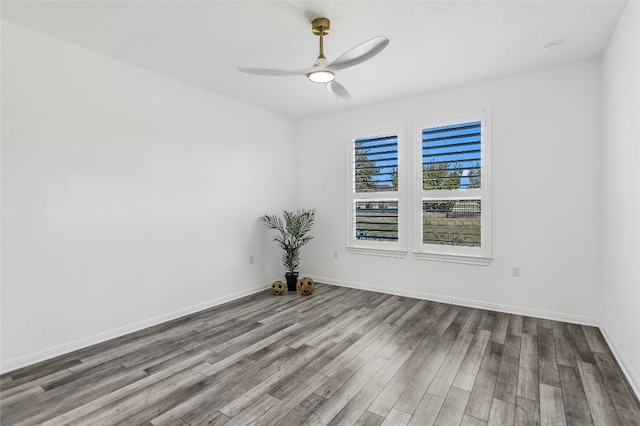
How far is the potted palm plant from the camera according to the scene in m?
5.03

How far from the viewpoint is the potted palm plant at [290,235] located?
16.5 feet

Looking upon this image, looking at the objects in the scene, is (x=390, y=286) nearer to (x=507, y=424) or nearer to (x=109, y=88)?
(x=507, y=424)

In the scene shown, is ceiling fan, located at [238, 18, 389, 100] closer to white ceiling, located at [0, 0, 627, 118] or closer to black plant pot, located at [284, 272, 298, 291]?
white ceiling, located at [0, 0, 627, 118]

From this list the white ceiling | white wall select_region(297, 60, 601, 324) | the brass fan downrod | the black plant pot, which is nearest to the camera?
the white ceiling

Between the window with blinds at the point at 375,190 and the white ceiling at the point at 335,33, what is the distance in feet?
3.65

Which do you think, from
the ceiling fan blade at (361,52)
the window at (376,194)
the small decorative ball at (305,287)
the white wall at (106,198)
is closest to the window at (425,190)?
the window at (376,194)

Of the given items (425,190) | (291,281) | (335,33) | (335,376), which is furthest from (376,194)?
(335,376)

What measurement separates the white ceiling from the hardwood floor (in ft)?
9.15

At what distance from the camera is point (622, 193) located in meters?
2.64

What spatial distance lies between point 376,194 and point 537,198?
2014mm

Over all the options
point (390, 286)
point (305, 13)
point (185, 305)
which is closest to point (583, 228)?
point (390, 286)

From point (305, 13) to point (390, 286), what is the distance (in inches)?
143

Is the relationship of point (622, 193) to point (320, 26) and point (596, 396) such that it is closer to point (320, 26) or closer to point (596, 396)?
point (596, 396)

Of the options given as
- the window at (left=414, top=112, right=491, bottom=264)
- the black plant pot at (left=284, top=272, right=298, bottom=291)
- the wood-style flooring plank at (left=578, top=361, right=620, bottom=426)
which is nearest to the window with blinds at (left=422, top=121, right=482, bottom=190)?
the window at (left=414, top=112, right=491, bottom=264)
